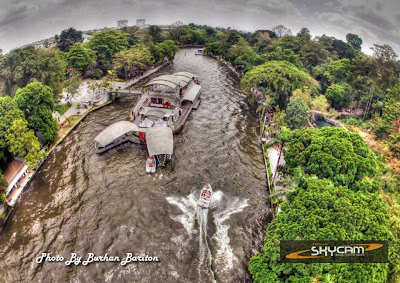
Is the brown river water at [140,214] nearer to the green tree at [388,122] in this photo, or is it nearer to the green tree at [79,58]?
the green tree at [388,122]

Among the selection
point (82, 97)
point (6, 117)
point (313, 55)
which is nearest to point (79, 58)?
point (82, 97)

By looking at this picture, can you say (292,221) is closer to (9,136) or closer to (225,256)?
(225,256)

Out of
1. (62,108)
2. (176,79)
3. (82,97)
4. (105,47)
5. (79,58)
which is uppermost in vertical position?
(105,47)

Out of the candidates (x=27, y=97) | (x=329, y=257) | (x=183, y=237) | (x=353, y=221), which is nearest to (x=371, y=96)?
(x=353, y=221)

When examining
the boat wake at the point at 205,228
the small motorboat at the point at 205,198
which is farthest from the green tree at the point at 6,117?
the small motorboat at the point at 205,198

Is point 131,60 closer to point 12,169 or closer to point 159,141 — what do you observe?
point 159,141

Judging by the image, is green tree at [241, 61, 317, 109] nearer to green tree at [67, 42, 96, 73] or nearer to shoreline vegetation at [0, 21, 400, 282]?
shoreline vegetation at [0, 21, 400, 282]
